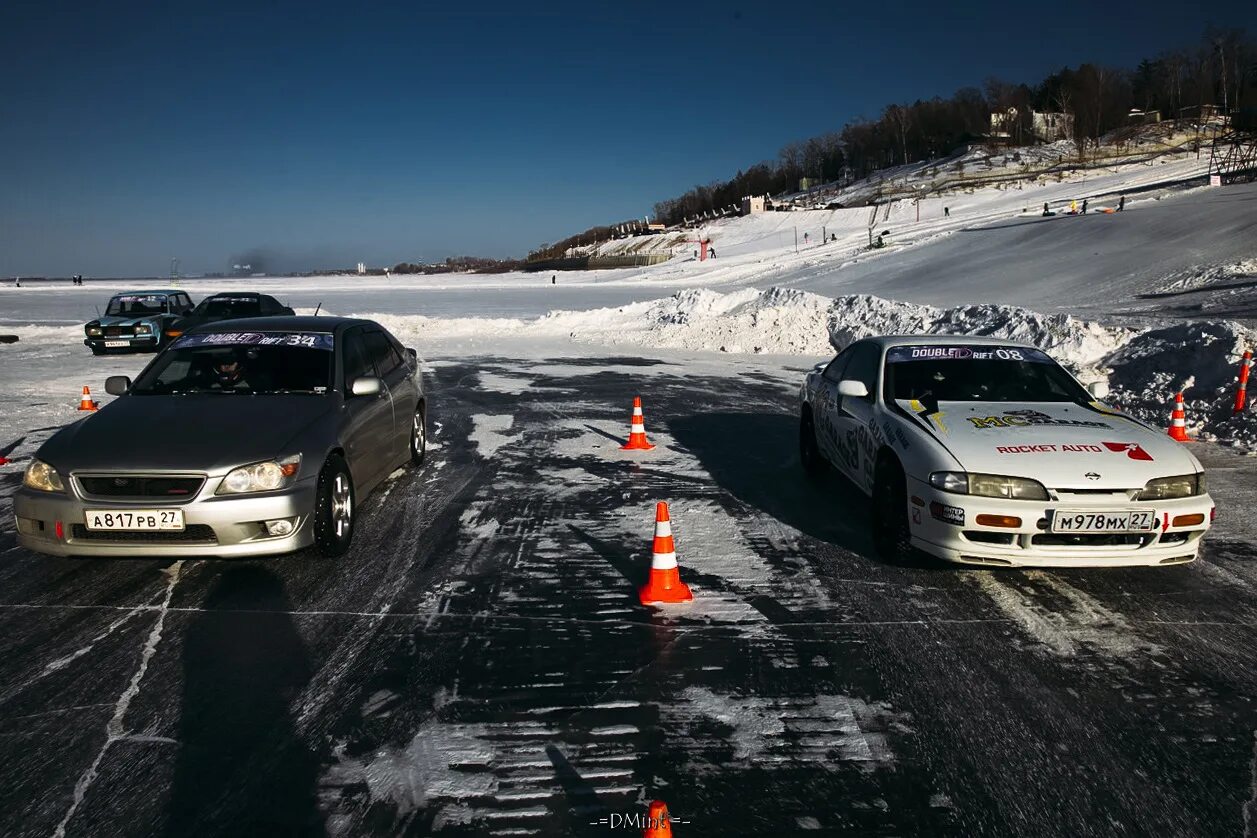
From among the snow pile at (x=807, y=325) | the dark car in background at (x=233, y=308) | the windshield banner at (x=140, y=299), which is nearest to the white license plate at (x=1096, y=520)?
the snow pile at (x=807, y=325)

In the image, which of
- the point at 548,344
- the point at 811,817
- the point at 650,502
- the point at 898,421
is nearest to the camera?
the point at 811,817

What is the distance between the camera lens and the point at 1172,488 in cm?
510

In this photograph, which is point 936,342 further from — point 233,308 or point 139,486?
point 233,308

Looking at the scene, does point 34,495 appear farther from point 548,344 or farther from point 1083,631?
point 548,344

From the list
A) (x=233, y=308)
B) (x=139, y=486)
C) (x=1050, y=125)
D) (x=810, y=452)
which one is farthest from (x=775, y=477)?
(x=1050, y=125)

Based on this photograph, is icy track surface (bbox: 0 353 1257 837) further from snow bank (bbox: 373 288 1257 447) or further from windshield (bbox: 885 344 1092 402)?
snow bank (bbox: 373 288 1257 447)

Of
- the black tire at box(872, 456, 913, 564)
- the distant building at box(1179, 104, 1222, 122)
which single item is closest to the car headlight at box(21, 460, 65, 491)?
the black tire at box(872, 456, 913, 564)

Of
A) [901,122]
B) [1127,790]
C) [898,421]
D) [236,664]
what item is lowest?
[1127,790]

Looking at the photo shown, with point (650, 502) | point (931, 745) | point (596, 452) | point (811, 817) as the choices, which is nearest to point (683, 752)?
point (811, 817)

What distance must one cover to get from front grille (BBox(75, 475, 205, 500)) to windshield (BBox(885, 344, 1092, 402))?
16.0 ft

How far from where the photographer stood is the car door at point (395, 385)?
768 cm

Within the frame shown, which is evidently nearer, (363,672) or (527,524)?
(363,672)

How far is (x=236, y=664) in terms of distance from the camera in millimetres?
4297

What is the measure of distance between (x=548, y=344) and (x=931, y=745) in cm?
2105
